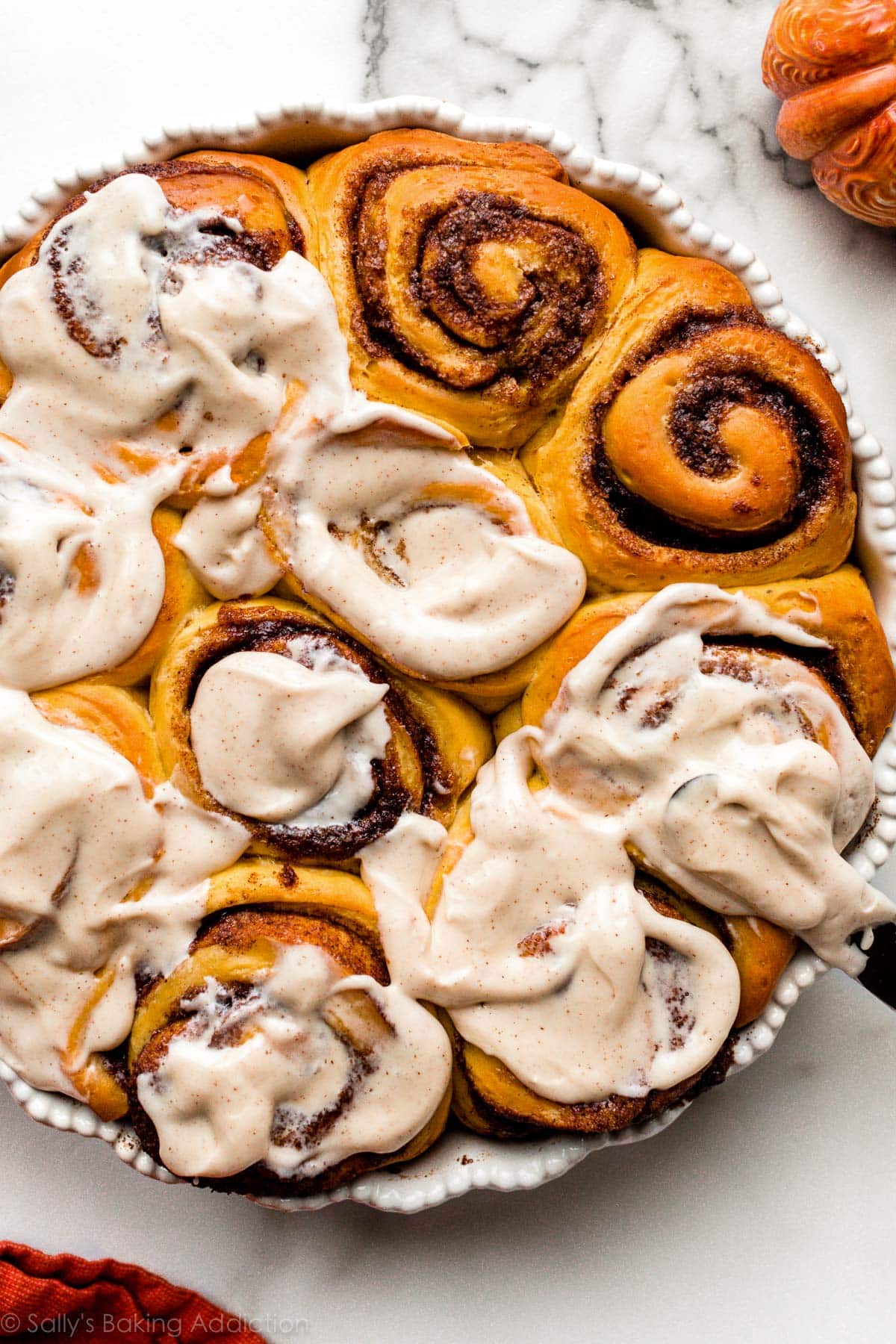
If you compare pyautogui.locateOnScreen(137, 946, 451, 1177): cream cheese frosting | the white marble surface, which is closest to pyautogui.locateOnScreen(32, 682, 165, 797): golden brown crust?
pyautogui.locateOnScreen(137, 946, 451, 1177): cream cheese frosting

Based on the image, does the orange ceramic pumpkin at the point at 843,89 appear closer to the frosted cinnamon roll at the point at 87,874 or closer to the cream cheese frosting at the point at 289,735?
the cream cheese frosting at the point at 289,735

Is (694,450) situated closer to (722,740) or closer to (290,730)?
(722,740)

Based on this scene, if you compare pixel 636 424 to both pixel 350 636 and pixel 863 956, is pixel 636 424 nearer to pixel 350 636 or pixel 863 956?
pixel 350 636

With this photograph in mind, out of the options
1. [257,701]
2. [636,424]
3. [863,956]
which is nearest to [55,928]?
[257,701]

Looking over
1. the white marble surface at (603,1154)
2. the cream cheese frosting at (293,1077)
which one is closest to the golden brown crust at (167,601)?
the cream cheese frosting at (293,1077)

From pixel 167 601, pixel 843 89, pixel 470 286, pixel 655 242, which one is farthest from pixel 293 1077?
pixel 843 89
